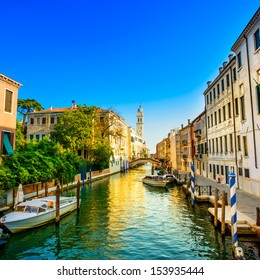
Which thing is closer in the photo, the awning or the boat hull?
the awning

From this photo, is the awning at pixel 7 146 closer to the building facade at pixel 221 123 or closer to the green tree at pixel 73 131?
the green tree at pixel 73 131

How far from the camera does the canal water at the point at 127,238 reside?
325 inches

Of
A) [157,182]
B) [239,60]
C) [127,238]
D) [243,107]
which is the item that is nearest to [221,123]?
[243,107]

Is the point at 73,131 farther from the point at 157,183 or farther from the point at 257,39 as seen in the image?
the point at 257,39

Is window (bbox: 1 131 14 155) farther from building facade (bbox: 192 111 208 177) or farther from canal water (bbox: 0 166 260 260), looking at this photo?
building facade (bbox: 192 111 208 177)

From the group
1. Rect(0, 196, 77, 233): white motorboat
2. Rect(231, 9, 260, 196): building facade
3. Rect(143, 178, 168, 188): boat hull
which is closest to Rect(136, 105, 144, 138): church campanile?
Rect(143, 178, 168, 188): boat hull

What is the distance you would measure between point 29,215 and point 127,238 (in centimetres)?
456

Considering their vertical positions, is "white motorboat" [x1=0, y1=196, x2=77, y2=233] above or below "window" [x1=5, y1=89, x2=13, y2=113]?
below

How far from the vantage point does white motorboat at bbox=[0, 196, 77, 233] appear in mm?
10141

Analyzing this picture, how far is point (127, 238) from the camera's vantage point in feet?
32.1

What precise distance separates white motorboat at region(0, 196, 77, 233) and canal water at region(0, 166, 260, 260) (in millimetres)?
329

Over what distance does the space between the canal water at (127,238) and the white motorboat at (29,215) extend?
0.33 m

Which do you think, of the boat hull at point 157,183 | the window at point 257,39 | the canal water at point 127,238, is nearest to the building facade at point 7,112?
the canal water at point 127,238
